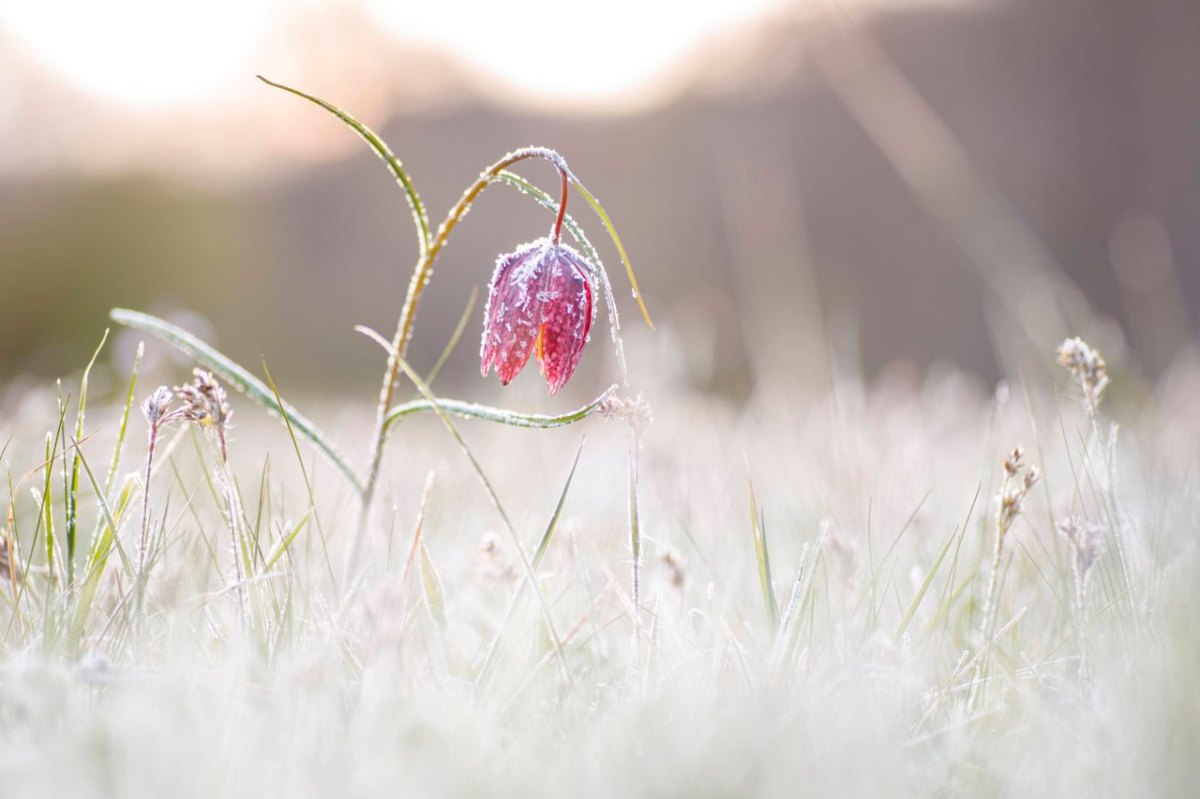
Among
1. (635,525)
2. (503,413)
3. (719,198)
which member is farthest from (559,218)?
(719,198)

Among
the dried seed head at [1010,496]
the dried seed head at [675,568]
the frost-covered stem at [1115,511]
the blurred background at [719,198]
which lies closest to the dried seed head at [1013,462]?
the dried seed head at [1010,496]

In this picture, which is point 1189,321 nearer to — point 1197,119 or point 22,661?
point 1197,119

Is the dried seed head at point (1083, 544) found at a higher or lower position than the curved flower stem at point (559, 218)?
lower

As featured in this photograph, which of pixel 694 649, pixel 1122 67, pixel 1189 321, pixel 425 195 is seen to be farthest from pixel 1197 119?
pixel 694 649

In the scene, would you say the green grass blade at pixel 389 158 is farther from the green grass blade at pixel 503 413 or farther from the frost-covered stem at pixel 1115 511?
the frost-covered stem at pixel 1115 511

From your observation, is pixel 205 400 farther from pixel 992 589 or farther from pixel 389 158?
pixel 992 589

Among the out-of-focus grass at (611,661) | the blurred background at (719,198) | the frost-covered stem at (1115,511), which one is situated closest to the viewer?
the out-of-focus grass at (611,661)

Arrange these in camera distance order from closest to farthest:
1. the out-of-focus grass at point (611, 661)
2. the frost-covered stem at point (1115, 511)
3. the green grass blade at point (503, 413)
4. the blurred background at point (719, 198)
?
the out-of-focus grass at point (611, 661) → the green grass blade at point (503, 413) → the frost-covered stem at point (1115, 511) → the blurred background at point (719, 198)
